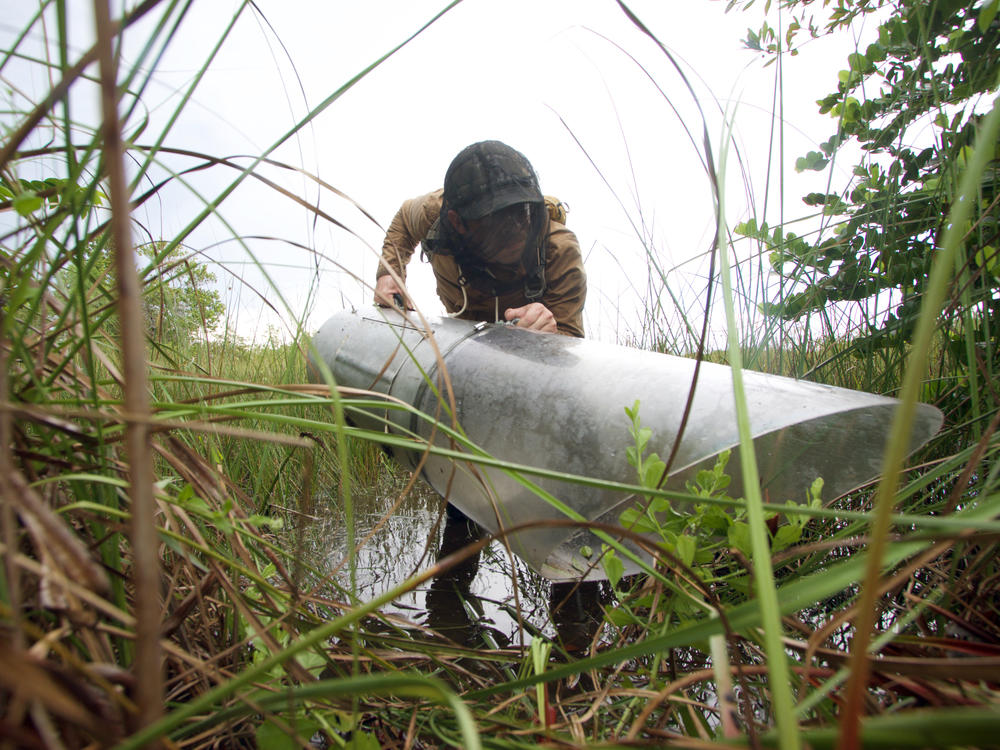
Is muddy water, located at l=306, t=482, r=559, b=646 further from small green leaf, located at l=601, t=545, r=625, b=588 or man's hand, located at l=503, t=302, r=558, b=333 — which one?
man's hand, located at l=503, t=302, r=558, b=333

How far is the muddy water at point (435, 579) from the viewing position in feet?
4.20

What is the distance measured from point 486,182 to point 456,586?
1.68m

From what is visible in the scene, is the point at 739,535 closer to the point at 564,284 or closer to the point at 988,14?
the point at 988,14

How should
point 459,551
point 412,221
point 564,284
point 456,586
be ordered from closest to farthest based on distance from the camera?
point 459,551 → point 456,586 → point 564,284 → point 412,221

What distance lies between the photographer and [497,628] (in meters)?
1.28

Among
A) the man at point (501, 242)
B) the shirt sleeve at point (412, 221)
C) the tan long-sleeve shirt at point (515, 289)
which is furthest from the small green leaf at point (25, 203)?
the shirt sleeve at point (412, 221)

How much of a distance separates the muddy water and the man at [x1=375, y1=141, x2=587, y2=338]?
88cm

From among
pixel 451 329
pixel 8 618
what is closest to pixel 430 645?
pixel 8 618

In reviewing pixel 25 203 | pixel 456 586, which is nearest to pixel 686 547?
pixel 25 203

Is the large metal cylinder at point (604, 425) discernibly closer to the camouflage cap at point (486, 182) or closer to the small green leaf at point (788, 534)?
the small green leaf at point (788, 534)

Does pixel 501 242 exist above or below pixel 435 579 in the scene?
above

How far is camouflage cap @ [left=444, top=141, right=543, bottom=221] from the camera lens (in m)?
2.29

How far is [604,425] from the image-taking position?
3.51ft

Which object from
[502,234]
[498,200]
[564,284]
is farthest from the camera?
[564,284]
